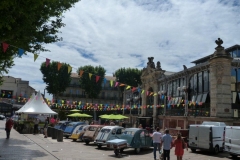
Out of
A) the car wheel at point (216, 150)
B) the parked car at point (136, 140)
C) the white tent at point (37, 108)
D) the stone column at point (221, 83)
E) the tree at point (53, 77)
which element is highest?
the tree at point (53, 77)

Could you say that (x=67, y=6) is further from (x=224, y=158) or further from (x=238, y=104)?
(x=238, y=104)

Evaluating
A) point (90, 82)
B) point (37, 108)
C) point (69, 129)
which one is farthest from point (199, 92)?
point (90, 82)

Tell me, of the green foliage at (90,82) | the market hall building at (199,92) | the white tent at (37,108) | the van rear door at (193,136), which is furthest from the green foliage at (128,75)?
the van rear door at (193,136)

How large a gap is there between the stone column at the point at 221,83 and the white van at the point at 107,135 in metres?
9.56

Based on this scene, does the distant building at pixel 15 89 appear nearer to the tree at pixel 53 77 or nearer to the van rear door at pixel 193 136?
the tree at pixel 53 77

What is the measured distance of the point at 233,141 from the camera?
46.7ft

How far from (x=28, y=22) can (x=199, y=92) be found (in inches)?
793

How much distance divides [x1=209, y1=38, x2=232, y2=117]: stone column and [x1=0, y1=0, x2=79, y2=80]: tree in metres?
14.5

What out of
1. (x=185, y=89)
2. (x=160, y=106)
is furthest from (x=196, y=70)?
(x=160, y=106)

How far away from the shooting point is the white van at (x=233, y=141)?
45.6 ft

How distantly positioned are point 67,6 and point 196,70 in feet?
57.5

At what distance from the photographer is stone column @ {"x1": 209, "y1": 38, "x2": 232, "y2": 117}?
2197 cm

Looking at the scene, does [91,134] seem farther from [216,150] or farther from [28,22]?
[28,22]

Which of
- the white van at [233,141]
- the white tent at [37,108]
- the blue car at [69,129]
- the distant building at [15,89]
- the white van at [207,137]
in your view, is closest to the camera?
the white van at [233,141]
